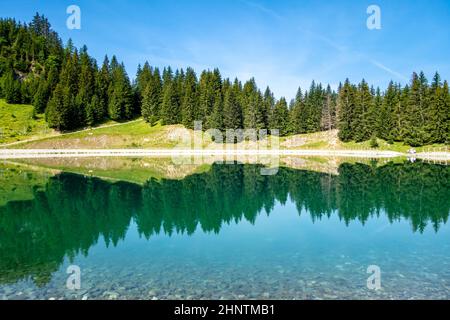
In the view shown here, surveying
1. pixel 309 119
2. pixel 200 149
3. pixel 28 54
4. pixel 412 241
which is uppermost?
pixel 28 54

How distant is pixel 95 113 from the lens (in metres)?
90.3

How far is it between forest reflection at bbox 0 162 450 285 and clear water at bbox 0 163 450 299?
0.08 m

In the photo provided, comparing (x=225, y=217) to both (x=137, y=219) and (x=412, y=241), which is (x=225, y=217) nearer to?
(x=137, y=219)

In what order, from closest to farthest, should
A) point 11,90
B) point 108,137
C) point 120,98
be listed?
point 108,137, point 11,90, point 120,98

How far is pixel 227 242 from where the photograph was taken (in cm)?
1616

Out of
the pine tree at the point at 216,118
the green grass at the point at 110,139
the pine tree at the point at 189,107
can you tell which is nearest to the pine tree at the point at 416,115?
the pine tree at the point at 216,118

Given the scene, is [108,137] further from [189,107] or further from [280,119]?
[280,119]

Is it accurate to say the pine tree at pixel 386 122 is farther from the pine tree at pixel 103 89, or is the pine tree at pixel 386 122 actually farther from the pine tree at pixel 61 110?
the pine tree at pixel 61 110

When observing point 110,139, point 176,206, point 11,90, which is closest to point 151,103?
point 110,139

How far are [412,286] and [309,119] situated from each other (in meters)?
85.5

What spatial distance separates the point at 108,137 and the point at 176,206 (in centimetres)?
6309

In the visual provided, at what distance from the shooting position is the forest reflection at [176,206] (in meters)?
15.4

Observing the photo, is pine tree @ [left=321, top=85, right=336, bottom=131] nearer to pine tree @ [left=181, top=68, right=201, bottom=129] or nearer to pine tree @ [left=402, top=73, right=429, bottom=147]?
pine tree @ [left=402, top=73, right=429, bottom=147]
